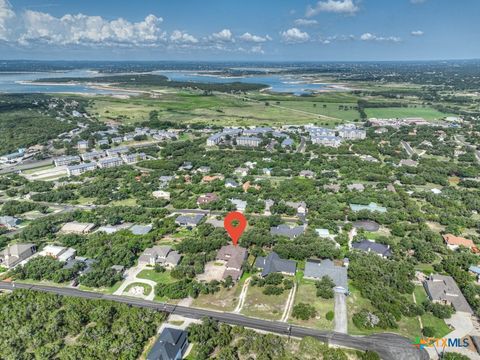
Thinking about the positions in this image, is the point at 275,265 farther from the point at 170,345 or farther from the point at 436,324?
the point at 436,324

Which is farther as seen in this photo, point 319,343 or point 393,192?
point 393,192

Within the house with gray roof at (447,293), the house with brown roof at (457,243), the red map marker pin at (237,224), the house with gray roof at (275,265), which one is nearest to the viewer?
the house with gray roof at (447,293)

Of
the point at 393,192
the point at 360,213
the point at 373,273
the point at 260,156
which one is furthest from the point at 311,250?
the point at 260,156

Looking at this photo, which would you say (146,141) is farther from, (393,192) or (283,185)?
(393,192)

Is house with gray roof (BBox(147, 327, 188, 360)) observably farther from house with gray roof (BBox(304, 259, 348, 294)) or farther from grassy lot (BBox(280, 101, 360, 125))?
grassy lot (BBox(280, 101, 360, 125))

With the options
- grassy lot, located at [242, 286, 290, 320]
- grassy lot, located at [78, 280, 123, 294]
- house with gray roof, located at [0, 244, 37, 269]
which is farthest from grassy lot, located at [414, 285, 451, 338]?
house with gray roof, located at [0, 244, 37, 269]

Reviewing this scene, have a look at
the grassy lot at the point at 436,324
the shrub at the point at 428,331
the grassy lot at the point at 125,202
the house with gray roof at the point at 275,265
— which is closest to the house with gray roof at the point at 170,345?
the house with gray roof at the point at 275,265

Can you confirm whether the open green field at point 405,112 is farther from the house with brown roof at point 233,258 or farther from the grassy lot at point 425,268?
the house with brown roof at point 233,258
